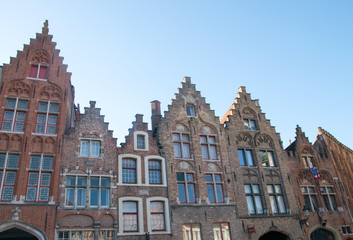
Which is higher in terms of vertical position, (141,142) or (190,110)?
(190,110)

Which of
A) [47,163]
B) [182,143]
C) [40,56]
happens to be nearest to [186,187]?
[182,143]

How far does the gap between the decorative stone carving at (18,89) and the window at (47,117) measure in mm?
1056

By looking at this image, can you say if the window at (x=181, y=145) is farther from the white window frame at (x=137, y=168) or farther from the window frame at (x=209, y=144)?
the white window frame at (x=137, y=168)

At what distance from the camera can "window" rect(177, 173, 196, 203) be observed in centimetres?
1839

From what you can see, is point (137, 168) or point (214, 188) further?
point (214, 188)

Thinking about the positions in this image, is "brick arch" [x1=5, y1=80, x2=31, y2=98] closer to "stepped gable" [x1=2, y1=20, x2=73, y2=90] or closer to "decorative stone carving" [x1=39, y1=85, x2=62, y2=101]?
"stepped gable" [x1=2, y1=20, x2=73, y2=90]

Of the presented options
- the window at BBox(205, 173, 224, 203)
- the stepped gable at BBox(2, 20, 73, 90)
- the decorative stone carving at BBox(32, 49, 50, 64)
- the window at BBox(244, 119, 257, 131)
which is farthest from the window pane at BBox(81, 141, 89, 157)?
the window at BBox(244, 119, 257, 131)

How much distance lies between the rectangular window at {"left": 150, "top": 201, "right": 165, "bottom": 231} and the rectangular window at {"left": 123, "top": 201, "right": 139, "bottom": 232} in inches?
36.7


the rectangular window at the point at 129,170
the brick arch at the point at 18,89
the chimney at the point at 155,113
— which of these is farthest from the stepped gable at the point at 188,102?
the brick arch at the point at 18,89

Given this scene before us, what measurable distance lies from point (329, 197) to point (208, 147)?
9.66 metres

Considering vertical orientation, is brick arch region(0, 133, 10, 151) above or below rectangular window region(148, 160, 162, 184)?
above

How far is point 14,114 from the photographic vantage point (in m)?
17.2

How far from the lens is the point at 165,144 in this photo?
63.9 feet

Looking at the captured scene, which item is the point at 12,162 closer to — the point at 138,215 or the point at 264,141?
the point at 138,215
